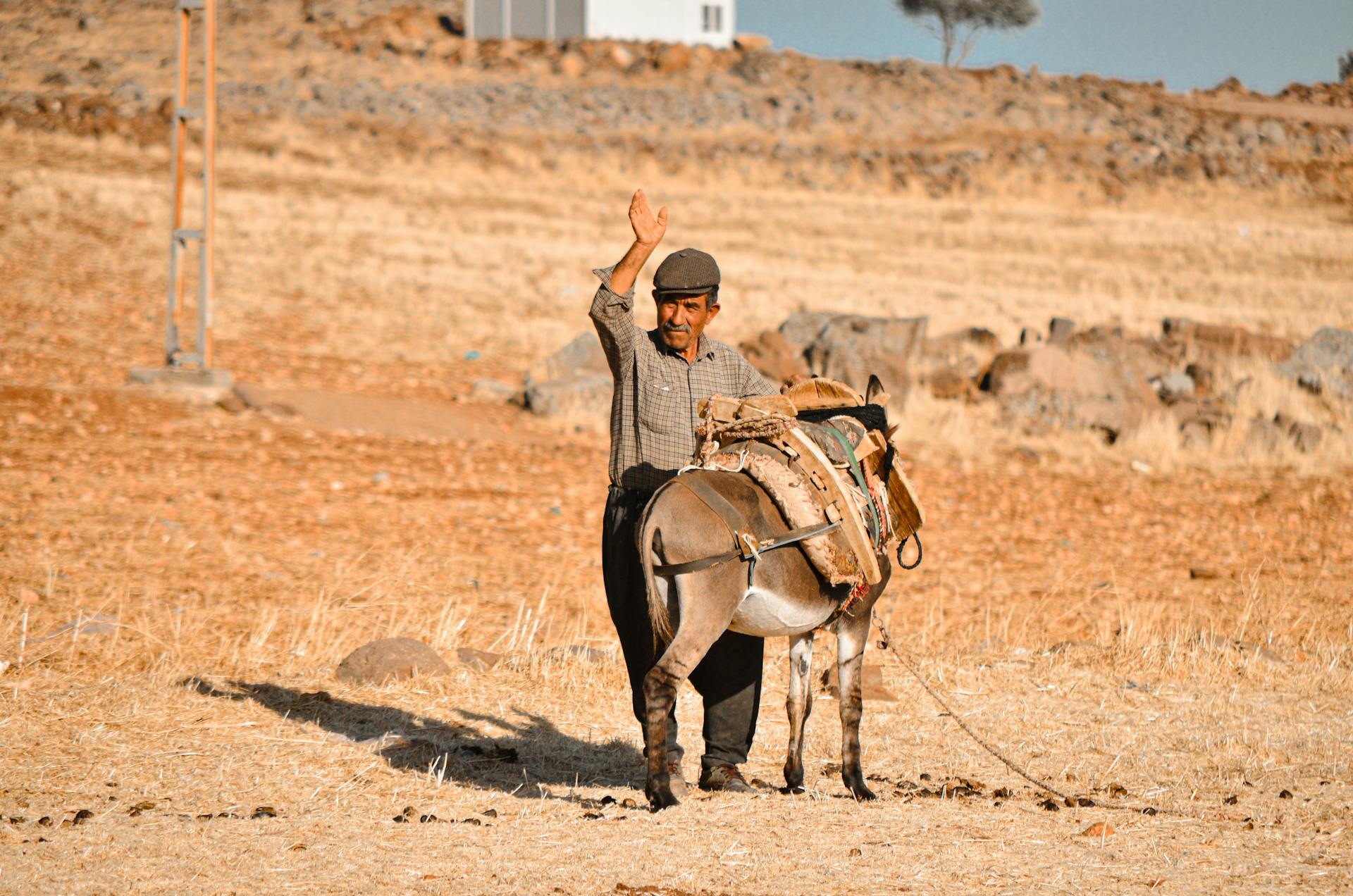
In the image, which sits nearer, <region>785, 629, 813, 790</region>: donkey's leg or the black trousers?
the black trousers

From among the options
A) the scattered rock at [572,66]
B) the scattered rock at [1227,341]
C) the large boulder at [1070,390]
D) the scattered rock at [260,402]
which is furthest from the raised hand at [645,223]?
the scattered rock at [572,66]

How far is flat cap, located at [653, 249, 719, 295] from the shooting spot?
17.5 feet

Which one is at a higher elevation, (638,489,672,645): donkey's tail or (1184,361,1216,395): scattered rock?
(1184,361,1216,395): scattered rock

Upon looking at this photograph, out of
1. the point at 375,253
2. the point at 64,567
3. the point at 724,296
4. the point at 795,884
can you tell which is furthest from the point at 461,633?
the point at 375,253

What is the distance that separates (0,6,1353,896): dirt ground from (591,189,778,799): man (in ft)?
2.50

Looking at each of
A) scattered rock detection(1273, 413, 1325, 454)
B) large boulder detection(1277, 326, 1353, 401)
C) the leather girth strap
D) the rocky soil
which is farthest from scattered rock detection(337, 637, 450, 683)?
the rocky soil

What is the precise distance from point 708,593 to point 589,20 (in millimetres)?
52860

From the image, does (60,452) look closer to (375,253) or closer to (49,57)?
(375,253)

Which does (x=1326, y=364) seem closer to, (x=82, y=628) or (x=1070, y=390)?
(x=1070, y=390)

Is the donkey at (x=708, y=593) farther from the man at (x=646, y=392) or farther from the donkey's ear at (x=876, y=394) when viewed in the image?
the donkey's ear at (x=876, y=394)

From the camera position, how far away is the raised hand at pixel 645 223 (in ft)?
16.8

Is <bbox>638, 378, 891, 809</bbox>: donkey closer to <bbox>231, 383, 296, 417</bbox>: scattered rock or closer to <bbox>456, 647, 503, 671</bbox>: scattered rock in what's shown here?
<bbox>456, 647, 503, 671</bbox>: scattered rock

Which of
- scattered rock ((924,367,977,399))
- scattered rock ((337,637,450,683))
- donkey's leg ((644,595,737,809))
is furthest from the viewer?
scattered rock ((924,367,977,399))

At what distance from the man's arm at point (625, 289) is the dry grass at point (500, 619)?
5.90ft
